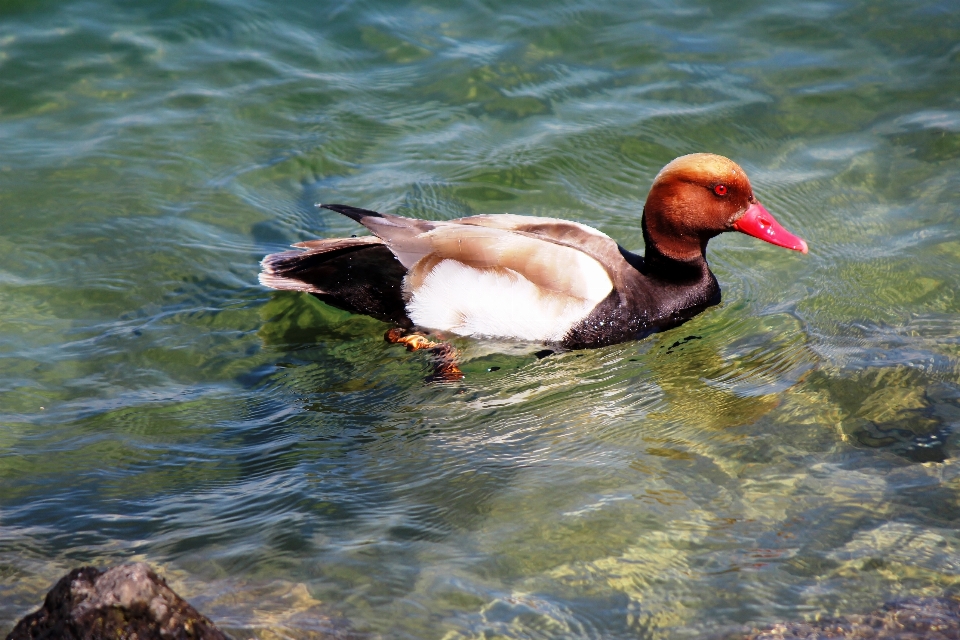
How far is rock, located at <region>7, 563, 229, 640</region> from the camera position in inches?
101

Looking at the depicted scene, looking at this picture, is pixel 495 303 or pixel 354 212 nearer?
pixel 495 303

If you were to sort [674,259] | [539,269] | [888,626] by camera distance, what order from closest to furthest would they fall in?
[888,626] → [539,269] → [674,259]

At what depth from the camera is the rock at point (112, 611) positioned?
2.58 m

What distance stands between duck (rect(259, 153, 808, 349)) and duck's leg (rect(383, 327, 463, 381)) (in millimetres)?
64

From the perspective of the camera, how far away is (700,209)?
5.46m

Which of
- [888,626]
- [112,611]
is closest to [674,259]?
[888,626]

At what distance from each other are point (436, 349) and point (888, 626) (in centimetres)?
284

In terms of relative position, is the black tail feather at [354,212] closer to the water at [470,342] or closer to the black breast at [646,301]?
the water at [470,342]

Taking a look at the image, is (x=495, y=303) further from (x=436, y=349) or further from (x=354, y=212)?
(x=354, y=212)

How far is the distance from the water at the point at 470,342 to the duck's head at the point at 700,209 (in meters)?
0.45

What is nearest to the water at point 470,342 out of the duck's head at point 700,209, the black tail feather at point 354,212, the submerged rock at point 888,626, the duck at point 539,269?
the submerged rock at point 888,626

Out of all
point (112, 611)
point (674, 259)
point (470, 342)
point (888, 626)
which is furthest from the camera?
point (674, 259)

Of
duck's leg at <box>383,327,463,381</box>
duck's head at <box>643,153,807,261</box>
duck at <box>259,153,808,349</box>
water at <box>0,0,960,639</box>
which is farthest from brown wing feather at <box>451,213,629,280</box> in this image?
duck's leg at <box>383,327,463,381</box>

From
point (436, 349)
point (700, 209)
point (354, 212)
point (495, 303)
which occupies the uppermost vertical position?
point (700, 209)
